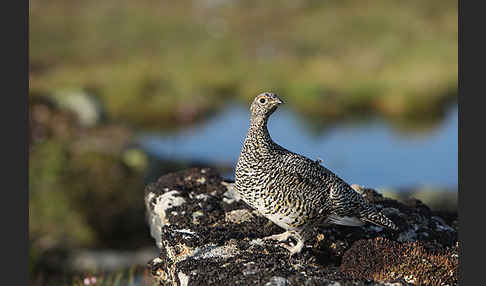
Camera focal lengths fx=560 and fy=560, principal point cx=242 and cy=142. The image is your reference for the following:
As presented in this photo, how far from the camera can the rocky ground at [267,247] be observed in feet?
11.9

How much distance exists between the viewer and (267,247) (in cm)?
413

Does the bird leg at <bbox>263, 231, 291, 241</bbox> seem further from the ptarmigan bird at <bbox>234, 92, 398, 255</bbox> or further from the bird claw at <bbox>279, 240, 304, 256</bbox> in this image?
the bird claw at <bbox>279, 240, 304, 256</bbox>

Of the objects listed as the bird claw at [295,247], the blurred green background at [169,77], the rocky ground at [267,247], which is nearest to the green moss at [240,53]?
the blurred green background at [169,77]

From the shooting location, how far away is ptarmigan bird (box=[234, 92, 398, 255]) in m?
4.02

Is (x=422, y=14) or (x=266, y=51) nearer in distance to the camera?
(x=266, y=51)

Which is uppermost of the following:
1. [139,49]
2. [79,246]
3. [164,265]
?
[139,49]

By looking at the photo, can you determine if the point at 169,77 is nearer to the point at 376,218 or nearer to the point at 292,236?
the point at 292,236

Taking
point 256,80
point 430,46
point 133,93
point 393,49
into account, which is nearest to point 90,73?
point 133,93

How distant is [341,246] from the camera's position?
14.5 ft

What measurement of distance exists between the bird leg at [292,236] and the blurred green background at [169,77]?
4136mm

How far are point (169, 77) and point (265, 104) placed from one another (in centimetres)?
2083

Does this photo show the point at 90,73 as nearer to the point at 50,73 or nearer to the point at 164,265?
the point at 50,73

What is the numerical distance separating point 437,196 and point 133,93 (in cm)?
1258

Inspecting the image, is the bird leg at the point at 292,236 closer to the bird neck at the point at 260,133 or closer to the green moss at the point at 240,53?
the bird neck at the point at 260,133
